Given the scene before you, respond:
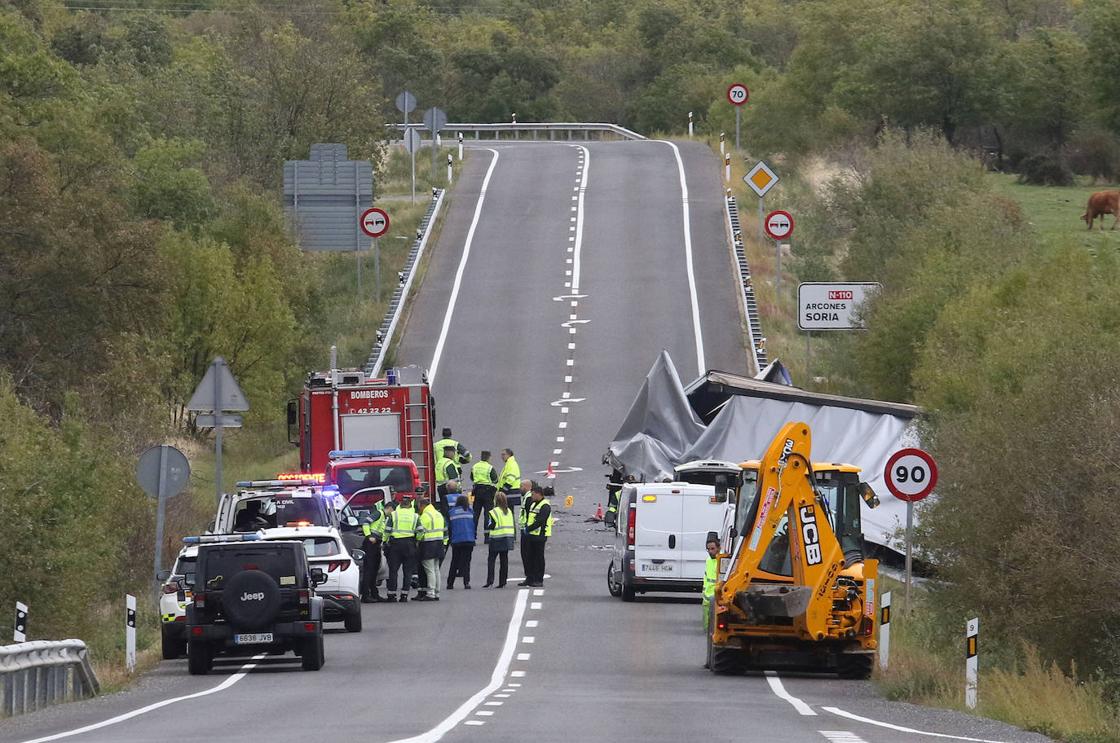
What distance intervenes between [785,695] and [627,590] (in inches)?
350

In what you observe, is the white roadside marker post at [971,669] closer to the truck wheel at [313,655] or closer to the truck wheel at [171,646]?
the truck wheel at [313,655]

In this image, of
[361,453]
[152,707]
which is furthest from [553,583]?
[152,707]

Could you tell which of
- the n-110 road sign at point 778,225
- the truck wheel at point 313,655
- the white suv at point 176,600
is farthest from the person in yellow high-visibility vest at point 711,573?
the n-110 road sign at point 778,225

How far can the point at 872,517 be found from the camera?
3275 centimetres

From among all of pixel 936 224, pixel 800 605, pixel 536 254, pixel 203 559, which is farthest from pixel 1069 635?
pixel 536 254

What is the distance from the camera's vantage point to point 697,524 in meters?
28.3

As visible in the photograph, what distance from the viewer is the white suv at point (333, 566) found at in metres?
24.2

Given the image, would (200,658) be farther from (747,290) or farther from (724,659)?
(747,290)

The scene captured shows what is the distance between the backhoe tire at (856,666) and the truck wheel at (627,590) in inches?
269

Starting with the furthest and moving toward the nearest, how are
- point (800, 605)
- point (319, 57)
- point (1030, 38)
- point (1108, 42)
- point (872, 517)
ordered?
point (1030, 38) → point (1108, 42) → point (319, 57) → point (872, 517) → point (800, 605)

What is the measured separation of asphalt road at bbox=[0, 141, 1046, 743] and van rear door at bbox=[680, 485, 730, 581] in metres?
0.74

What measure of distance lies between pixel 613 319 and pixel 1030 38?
4222 cm

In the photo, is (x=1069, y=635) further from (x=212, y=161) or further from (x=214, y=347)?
(x=212, y=161)

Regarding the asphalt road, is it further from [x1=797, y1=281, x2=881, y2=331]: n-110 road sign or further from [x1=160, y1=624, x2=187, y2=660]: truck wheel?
[x1=797, y1=281, x2=881, y2=331]: n-110 road sign
